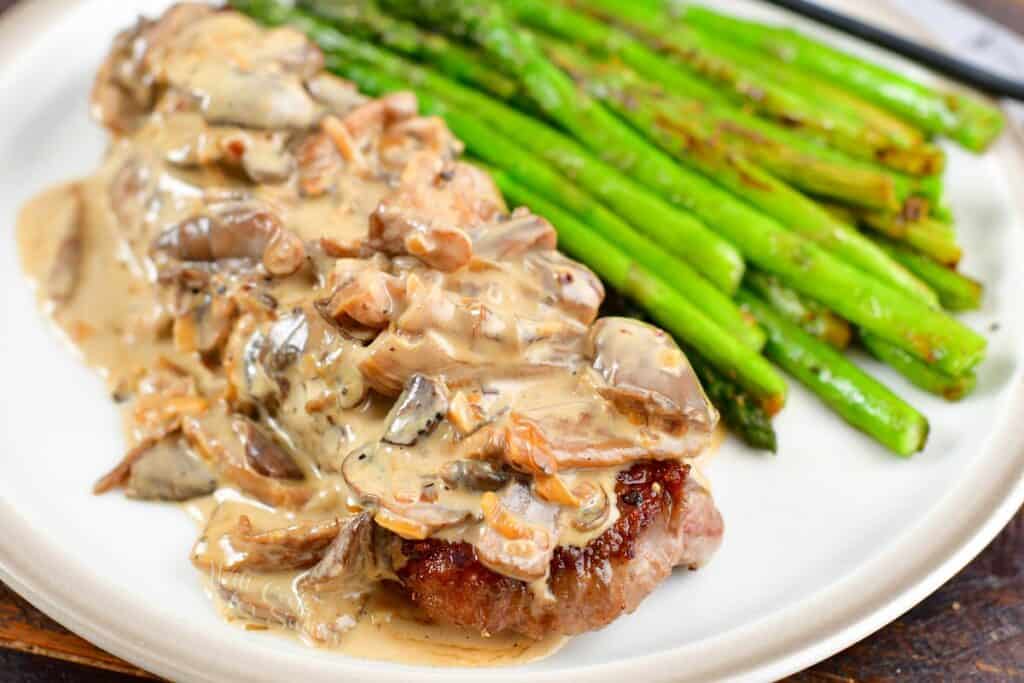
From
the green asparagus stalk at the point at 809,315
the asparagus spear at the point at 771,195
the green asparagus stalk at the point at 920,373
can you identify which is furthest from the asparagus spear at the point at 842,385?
the asparagus spear at the point at 771,195

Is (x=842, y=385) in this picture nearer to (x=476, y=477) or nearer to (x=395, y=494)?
(x=476, y=477)

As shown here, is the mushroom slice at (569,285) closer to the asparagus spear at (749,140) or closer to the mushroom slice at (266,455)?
the mushroom slice at (266,455)

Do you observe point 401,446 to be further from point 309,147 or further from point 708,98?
point 708,98

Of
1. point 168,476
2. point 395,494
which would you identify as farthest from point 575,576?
point 168,476

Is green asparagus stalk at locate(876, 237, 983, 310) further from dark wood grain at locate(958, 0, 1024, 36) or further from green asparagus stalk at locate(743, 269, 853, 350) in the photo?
Result: dark wood grain at locate(958, 0, 1024, 36)

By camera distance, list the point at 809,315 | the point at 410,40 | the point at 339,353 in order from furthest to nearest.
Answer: the point at 410,40
the point at 809,315
the point at 339,353
